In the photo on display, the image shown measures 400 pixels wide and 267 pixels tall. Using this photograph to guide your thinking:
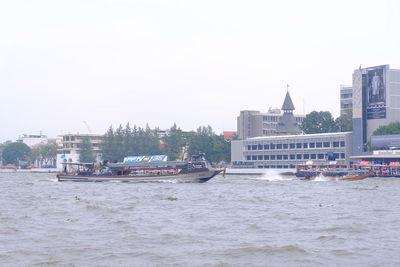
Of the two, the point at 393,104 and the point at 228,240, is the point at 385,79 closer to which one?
the point at 393,104

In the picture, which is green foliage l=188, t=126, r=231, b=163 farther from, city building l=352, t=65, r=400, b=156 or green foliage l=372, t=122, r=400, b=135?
green foliage l=372, t=122, r=400, b=135

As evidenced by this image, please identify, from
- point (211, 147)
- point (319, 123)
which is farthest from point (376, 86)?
point (211, 147)

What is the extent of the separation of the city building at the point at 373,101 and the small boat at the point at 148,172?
5843cm

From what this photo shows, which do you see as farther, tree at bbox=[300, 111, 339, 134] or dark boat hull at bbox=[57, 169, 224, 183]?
tree at bbox=[300, 111, 339, 134]

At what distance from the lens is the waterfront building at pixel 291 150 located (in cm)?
16038

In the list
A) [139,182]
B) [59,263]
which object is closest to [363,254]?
[59,263]

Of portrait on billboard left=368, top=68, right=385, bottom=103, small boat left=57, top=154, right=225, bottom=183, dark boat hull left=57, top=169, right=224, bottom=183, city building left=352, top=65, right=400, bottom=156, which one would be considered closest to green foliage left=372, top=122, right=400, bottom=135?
city building left=352, top=65, right=400, bottom=156

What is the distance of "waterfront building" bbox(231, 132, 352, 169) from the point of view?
160 metres

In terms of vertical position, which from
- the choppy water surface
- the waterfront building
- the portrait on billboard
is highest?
the portrait on billboard

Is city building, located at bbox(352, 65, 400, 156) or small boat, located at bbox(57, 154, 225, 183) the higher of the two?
city building, located at bbox(352, 65, 400, 156)

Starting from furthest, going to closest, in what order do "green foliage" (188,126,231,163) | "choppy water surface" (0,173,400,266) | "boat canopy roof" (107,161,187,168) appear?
"green foliage" (188,126,231,163), "boat canopy roof" (107,161,187,168), "choppy water surface" (0,173,400,266)

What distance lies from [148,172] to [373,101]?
69.9 meters

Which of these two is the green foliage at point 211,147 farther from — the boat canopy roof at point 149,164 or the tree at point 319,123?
the boat canopy roof at point 149,164

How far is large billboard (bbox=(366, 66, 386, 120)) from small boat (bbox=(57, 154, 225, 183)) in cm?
5868
